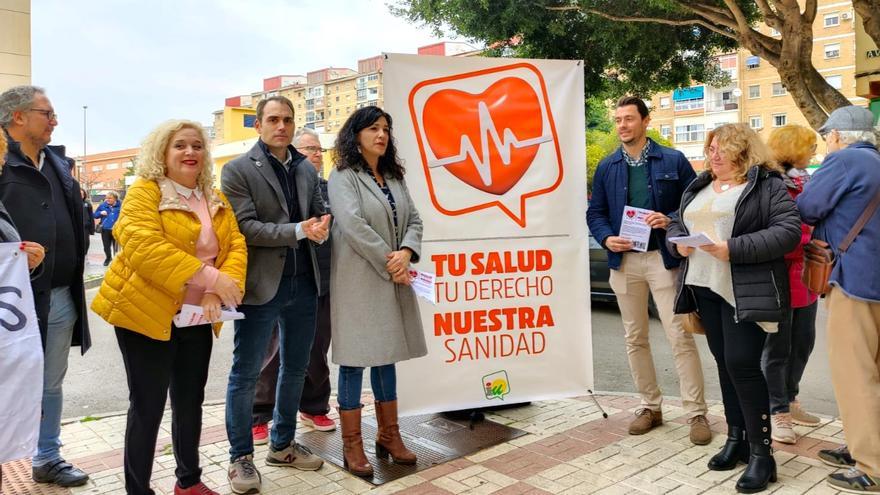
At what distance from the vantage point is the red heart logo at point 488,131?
4.18 meters

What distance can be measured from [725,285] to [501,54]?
378 inches

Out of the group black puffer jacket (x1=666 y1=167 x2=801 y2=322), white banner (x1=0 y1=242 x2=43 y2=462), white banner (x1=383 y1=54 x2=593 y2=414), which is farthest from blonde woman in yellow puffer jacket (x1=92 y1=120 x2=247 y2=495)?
black puffer jacket (x1=666 y1=167 x2=801 y2=322)

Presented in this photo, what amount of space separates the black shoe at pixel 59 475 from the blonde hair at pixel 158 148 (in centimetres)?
179

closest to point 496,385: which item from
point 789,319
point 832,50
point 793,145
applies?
point 789,319

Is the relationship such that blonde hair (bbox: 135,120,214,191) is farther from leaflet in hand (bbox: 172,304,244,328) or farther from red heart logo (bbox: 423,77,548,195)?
red heart logo (bbox: 423,77,548,195)

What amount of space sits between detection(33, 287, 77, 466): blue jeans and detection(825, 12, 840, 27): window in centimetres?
5594

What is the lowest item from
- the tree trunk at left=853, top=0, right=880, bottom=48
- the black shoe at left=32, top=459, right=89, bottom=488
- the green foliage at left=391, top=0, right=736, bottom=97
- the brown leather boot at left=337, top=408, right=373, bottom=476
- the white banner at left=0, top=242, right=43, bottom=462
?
Result: the black shoe at left=32, top=459, right=89, bottom=488

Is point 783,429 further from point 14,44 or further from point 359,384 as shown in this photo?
point 14,44

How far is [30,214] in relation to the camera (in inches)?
131

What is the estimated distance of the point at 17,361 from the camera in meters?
2.36

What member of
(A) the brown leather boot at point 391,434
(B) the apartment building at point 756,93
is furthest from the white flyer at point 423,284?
(B) the apartment building at point 756,93

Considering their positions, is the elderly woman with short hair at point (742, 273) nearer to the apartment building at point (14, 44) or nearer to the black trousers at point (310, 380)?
the black trousers at point (310, 380)

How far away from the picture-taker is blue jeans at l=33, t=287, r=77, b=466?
11.6 feet

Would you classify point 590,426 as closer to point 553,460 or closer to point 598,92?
point 553,460
